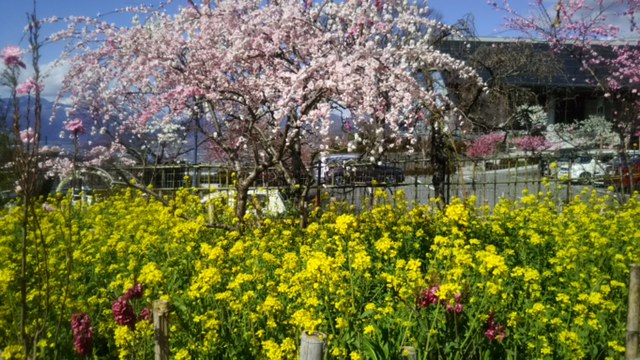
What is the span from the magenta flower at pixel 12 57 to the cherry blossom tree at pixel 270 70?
3733 mm

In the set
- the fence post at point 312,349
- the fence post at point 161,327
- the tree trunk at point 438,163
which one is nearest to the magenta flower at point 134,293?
the fence post at point 161,327

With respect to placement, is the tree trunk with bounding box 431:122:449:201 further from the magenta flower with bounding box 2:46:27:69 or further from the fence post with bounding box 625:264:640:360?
the magenta flower with bounding box 2:46:27:69

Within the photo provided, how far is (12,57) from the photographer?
2.81 m

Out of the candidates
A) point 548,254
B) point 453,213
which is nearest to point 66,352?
point 453,213

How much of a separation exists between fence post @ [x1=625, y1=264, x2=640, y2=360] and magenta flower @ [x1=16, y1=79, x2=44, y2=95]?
3.00 m

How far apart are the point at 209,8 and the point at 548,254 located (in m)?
5.22

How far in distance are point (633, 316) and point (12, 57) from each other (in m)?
3.28

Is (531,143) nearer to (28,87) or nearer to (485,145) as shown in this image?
(485,145)

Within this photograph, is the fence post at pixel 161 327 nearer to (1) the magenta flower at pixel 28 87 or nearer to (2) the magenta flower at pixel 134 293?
(2) the magenta flower at pixel 134 293

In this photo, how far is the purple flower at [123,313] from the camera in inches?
121

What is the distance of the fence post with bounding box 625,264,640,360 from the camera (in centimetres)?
284

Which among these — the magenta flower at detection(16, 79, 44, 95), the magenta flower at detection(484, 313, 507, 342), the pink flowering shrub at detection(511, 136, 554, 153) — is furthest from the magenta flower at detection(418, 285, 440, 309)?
the pink flowering shrub at detection(511, 136, 554, 153)

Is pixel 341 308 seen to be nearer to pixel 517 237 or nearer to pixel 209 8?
pixel 517 237

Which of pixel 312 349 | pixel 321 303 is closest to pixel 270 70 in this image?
pixel 321 303
